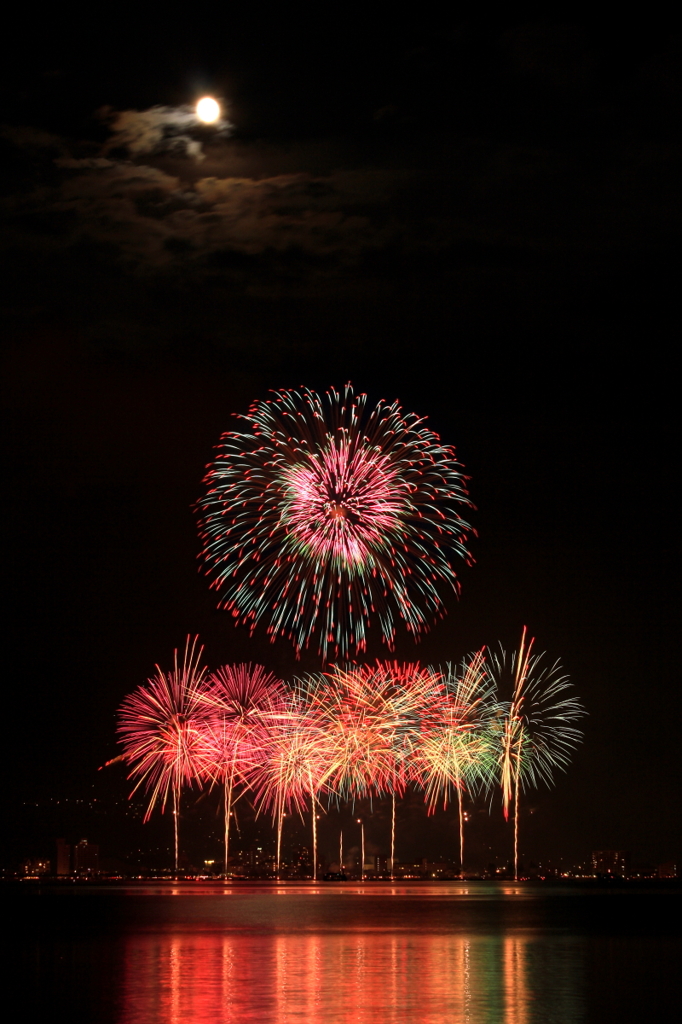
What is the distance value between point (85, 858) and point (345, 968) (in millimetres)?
148101

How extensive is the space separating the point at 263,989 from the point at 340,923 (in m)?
22.0

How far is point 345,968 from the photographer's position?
26.9 metres

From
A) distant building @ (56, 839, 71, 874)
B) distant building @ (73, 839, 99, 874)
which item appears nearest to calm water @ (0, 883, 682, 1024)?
distant building @ (56, 839, 71, 874)

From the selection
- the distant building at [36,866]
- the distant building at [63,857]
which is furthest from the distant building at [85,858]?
the distant building at [36,866]

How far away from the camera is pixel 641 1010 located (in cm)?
2042

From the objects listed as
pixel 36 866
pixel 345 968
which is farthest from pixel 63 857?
pixel 345 968

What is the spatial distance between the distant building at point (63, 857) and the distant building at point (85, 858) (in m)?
0.91

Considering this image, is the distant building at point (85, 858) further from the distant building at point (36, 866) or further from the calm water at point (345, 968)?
the calm water at point (345, 968)

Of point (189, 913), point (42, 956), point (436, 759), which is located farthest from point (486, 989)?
point (436, 759)

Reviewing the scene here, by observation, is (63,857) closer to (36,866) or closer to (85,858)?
(85,858)

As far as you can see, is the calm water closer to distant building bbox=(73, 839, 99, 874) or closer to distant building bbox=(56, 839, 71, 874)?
distant building bbox=(56, 839, 71, 874)

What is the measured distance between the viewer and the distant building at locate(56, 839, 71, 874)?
539ft

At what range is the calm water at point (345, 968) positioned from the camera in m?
20.4

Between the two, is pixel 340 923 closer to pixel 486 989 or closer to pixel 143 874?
pixel 486 989
